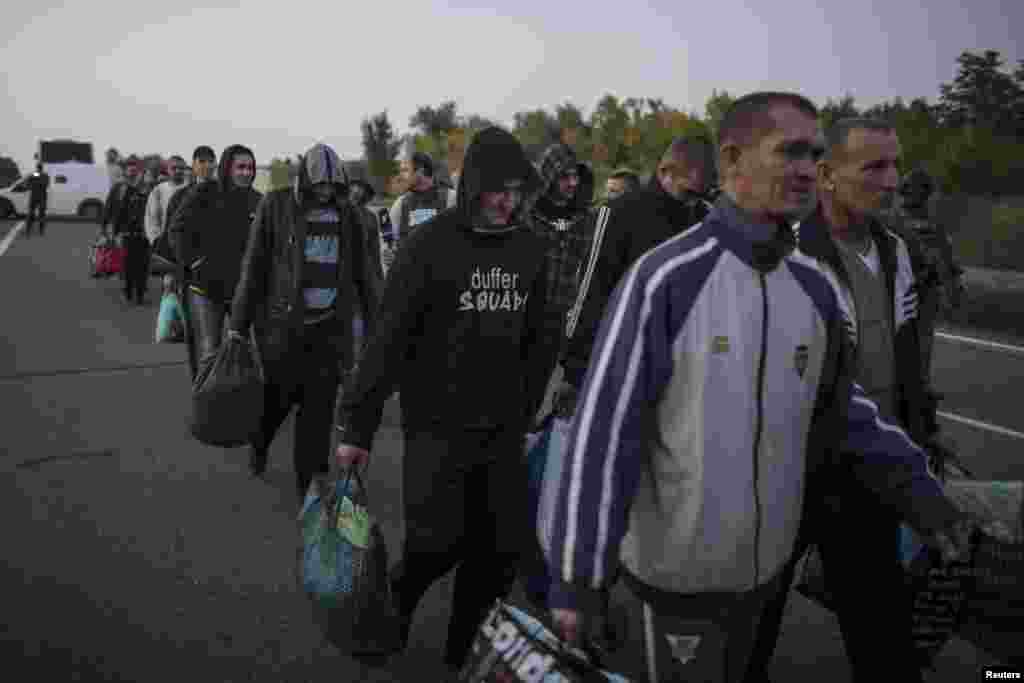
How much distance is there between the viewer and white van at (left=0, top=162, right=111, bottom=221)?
36906mm

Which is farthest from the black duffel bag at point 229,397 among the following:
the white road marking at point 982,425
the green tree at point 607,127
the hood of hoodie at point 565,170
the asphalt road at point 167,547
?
the green tree at point 607,127

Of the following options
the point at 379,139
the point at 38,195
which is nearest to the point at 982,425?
the point at 38,195

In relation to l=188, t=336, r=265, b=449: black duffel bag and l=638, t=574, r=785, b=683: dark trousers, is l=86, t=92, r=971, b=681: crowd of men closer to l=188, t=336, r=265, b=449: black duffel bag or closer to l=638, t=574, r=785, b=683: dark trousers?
l=638, t=574, r=785, b=683: dark trousers

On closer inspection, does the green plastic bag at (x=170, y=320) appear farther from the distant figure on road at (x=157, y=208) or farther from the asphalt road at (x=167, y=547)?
the distant figure on road at (x=157, y=208)

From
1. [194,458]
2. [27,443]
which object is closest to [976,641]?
[194,458]

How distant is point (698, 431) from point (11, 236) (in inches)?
1178

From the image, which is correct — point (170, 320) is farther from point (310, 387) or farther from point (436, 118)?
point (436, 118)

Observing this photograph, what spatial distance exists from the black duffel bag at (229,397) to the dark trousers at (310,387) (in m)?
0.16

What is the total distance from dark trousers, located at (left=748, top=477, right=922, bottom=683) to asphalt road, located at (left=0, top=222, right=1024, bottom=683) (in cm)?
73

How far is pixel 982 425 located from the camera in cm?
800

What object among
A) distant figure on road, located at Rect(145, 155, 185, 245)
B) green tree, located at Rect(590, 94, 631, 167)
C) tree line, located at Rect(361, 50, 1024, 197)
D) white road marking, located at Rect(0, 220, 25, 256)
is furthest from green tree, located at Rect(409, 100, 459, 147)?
distant figure on road, located at Rect(145, 155, 185, 245)

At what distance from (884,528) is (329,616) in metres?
1.76

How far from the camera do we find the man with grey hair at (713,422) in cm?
219

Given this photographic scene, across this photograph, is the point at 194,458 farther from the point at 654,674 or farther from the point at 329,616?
the point at 654,674
